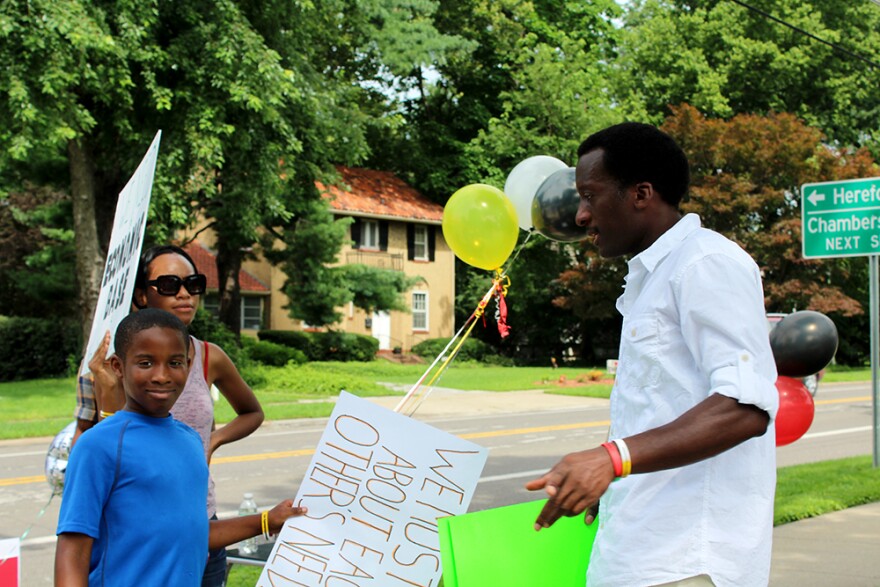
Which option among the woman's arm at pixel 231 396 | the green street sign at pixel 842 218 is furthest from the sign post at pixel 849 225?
the woman's arm at pixel 231 396

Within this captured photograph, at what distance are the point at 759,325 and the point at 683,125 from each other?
33317 mm

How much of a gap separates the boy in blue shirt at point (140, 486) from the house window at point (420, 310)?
A: 124 feet

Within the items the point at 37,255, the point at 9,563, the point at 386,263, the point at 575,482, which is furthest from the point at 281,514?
the point at 386,263

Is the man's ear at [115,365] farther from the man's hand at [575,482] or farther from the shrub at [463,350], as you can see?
the shrub at [463,350]

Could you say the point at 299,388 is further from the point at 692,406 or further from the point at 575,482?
the point at 575,482

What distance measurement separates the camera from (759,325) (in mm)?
2004

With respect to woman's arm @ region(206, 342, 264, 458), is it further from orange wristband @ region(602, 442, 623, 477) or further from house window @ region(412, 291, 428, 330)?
house window @ region(412, 291, 428, 330)

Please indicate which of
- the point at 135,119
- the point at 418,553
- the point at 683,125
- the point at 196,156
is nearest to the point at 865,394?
the point at 683,125

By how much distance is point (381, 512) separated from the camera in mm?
2750

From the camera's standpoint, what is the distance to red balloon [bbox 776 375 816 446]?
22.9 feet

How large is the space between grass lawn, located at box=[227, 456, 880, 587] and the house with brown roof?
27.4m

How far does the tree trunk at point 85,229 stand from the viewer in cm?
2003

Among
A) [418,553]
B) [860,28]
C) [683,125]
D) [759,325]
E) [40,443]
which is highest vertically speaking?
[860,28]

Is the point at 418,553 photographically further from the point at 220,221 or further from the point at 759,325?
the point at 220,221
